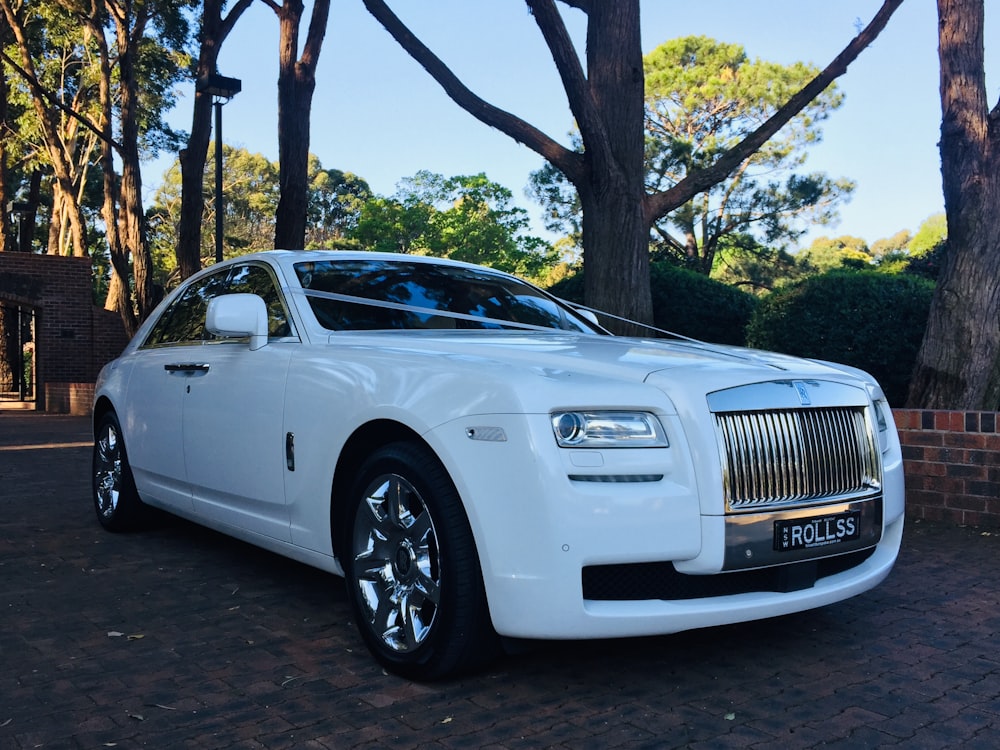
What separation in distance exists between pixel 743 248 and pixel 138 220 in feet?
87.6

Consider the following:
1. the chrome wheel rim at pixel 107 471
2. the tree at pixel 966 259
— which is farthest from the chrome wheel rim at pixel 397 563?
the tree at pixel 966 259

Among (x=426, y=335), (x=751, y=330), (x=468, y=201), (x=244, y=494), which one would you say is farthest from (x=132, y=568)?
(x=468, y=201)

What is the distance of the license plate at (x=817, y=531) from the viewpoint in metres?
3.35

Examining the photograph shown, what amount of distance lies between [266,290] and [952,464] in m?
4.59

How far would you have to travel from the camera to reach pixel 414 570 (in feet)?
11.6

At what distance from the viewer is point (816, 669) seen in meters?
3.65

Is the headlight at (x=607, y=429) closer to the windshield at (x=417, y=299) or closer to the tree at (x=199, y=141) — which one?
the windshield at (x=417, y=299)

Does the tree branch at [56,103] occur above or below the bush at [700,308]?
above

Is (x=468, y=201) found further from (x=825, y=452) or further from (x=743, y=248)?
(x=825, y=452)

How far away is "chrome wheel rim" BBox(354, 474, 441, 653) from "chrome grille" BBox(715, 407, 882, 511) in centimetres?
106

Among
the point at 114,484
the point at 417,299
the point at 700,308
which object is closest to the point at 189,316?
the point at 114,484

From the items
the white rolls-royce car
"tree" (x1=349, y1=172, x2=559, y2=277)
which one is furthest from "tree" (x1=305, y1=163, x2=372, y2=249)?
the white rolls-royce car

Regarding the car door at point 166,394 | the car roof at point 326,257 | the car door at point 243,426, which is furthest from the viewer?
the car door at point 166,394

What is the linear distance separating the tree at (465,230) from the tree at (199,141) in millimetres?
31331
